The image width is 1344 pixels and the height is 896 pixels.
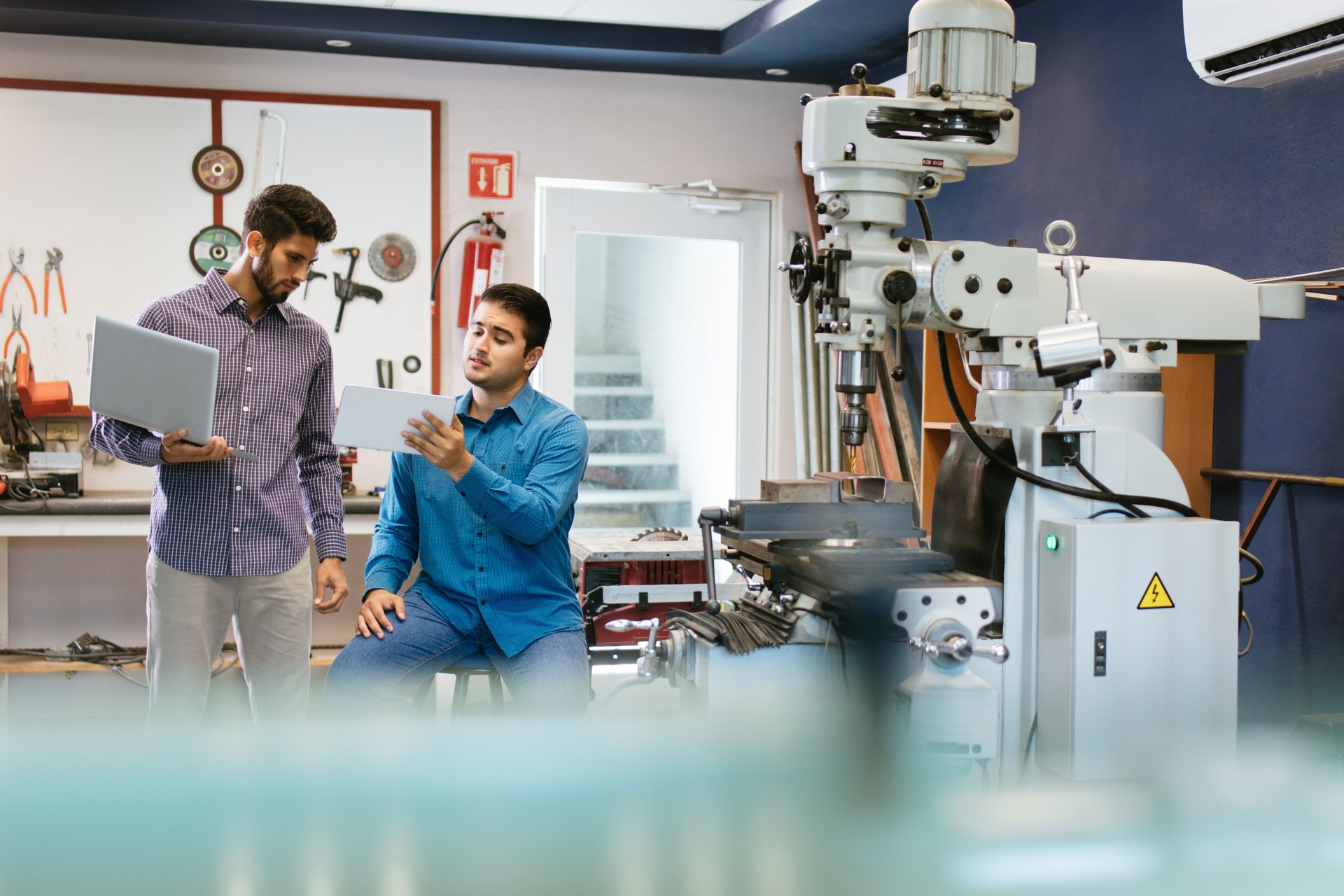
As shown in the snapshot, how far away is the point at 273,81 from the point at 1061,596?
3573 millimetres

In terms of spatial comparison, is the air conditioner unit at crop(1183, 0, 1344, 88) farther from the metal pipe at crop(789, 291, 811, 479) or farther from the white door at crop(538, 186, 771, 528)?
the white door at crop(538, 186, 771, 528)

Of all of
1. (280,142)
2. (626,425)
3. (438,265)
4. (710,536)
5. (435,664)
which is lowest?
(435,664)

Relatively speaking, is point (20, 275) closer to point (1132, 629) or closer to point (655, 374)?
point (655, 374)

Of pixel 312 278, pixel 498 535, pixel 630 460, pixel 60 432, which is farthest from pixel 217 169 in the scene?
pixel 498 535

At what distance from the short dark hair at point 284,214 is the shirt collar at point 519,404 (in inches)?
18.5

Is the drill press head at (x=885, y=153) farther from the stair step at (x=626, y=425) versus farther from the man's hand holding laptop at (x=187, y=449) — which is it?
the stair step at (x=626, y=425)

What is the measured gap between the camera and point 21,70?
13.4 ft

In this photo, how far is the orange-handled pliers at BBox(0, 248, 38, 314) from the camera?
404cm

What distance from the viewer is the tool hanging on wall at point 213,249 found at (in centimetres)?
420

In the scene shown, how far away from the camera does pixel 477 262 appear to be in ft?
14.5

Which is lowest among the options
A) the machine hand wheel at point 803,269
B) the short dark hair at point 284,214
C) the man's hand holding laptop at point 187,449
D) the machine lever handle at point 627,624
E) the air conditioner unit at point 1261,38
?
the machine lever handle at point 627,624

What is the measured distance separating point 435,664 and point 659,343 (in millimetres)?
2658

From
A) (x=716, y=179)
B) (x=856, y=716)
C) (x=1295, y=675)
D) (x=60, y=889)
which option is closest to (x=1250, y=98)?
(x=1295, y=675)

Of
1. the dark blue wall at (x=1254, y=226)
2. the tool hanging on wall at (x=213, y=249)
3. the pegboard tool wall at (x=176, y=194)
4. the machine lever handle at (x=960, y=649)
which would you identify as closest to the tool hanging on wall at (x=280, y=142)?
the pegboard tool wall at (x=176, y=194)
